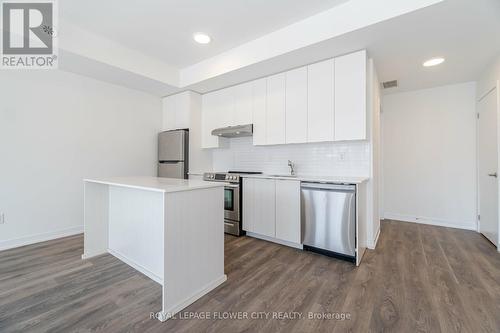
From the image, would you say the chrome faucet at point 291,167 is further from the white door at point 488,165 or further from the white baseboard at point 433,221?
the white door at point 488,165

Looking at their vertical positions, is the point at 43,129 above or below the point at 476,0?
below

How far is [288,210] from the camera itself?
2779mm

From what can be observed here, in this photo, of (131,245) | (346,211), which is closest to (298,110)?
(346,211)

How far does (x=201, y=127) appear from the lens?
429 cm

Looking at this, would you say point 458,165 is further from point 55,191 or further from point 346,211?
point 55,191

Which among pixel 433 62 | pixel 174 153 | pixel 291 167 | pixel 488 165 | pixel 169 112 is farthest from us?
pixel 169 112

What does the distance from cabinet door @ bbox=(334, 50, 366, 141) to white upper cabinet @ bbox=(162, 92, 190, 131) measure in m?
2.64

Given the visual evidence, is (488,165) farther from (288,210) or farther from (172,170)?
(172,170)

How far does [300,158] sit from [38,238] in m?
3.94

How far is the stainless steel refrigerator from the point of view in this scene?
391 centimetres

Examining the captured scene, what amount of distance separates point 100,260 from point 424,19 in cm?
413

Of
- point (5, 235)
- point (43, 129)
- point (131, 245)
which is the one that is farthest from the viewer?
point (43, 129)

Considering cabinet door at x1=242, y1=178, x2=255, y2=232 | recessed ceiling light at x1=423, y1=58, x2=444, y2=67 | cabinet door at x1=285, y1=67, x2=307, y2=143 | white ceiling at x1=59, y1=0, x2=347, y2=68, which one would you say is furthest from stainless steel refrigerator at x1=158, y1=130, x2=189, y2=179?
recessed ceiling light at x1=423, y1=58, x2=444, y2=67

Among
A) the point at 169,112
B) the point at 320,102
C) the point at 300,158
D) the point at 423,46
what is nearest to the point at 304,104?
the point at 320,102
